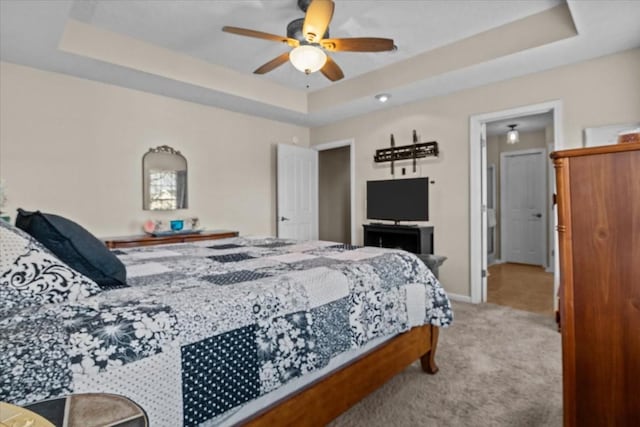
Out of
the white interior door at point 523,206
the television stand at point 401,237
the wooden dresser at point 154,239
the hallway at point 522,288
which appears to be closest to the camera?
the wooden dresser at point 154,239

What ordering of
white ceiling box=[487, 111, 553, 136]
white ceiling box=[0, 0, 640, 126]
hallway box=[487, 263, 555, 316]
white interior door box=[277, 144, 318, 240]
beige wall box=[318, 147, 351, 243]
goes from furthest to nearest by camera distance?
beige wall box=[318, 147, 351, 243] → white interior door box=[277, 144, 318, 240] → white ceiling box=[487, 111, 553, 136] → hallway box=[487, 263, 555, 316] → white ceiling box=[0, 0, 640, 126]

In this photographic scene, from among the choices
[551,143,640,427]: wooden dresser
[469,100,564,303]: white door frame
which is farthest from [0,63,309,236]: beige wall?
[551,143,640,427]: wooden dresser

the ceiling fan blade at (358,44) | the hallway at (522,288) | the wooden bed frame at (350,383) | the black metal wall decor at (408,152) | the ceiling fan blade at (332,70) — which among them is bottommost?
the hallway at (522,288)

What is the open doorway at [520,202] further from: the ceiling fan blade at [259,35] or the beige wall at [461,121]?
the ceiling fan blade at [259,35]

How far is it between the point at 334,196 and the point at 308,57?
14.7 feet

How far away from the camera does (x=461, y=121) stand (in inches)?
161

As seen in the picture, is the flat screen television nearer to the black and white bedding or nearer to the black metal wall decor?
the black metal wall decor

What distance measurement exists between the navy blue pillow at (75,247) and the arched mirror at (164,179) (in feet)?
9.38

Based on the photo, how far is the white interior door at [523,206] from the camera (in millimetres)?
6051

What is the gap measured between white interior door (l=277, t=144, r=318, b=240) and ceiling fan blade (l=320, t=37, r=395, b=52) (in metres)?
2.67

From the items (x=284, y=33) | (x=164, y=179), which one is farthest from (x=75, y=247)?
(x=164, y=179)

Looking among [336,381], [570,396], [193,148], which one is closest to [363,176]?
[193,148]

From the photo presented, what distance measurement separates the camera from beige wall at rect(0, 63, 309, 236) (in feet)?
10.8

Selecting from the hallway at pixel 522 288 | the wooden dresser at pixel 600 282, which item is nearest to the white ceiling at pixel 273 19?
the wooden dresser at pixel 600 282
